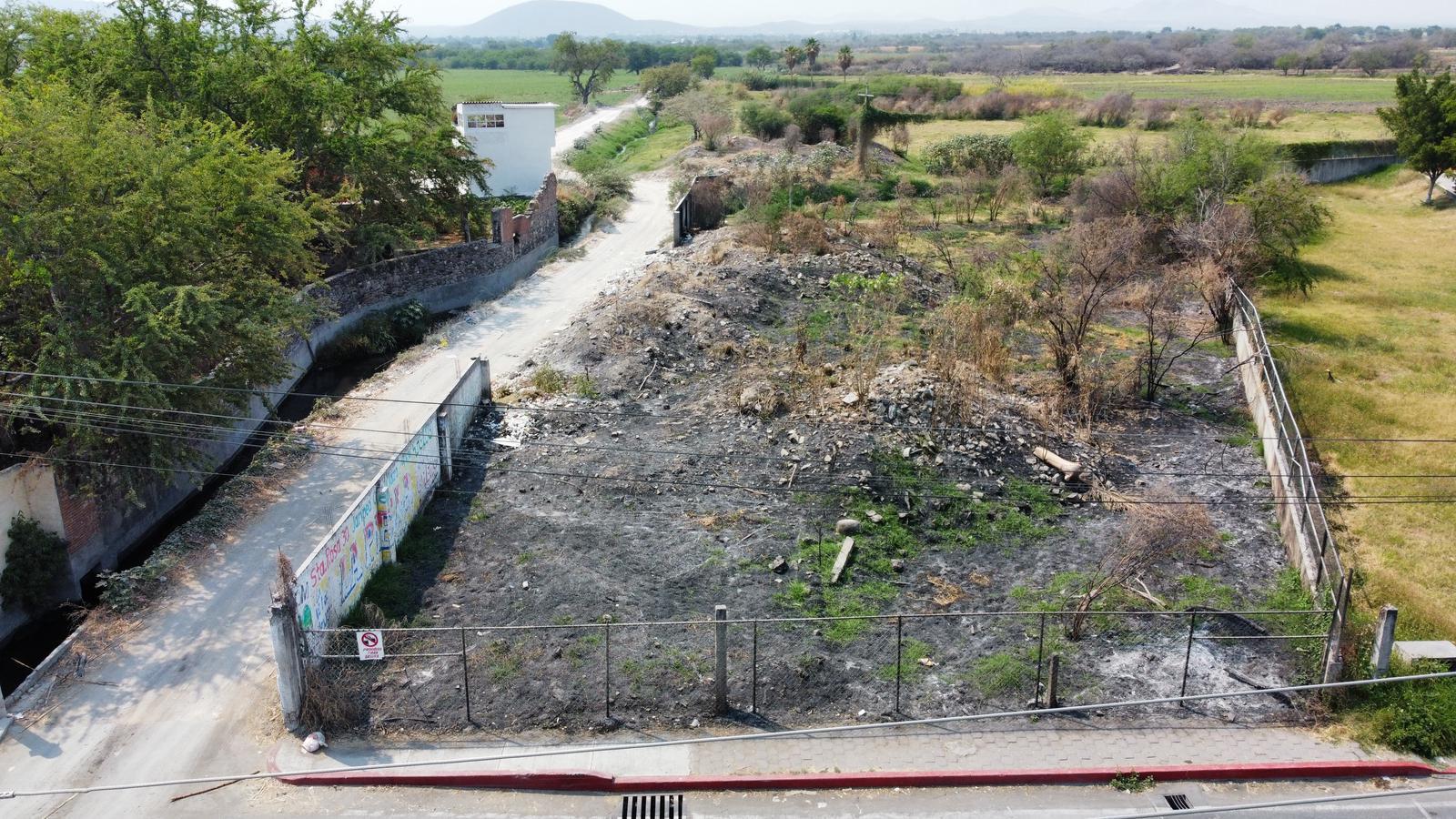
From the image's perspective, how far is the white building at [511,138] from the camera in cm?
4841

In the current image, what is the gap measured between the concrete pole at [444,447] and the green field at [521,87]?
6637 cm

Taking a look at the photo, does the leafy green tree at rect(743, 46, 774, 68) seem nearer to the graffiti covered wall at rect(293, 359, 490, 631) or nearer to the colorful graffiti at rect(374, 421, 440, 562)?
the graffiti covered wall at rect(293, 359, 490, 631)

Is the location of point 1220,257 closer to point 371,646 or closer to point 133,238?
point 371,646

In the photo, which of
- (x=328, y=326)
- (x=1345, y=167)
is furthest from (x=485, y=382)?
(x=1345, y=167)

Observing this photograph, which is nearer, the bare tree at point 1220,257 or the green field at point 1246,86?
the bare tree at point 1220,257

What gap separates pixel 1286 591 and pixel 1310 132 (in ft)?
202

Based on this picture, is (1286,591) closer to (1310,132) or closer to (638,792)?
(638,792)

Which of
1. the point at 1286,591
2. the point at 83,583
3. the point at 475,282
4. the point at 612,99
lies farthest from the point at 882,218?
the point at 612,99

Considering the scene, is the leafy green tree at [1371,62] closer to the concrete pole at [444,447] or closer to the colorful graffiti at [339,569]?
the concrete pole at [444,447]

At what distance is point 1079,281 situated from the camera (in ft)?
102

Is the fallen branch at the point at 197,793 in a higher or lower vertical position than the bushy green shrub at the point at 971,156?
lower

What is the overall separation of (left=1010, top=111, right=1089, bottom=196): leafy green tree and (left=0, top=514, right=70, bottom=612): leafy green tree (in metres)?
44.4

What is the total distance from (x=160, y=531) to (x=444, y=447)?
6.69 m

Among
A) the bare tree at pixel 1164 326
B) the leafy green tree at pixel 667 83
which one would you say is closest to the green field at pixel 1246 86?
the leafy green tree at pixel 667 83
